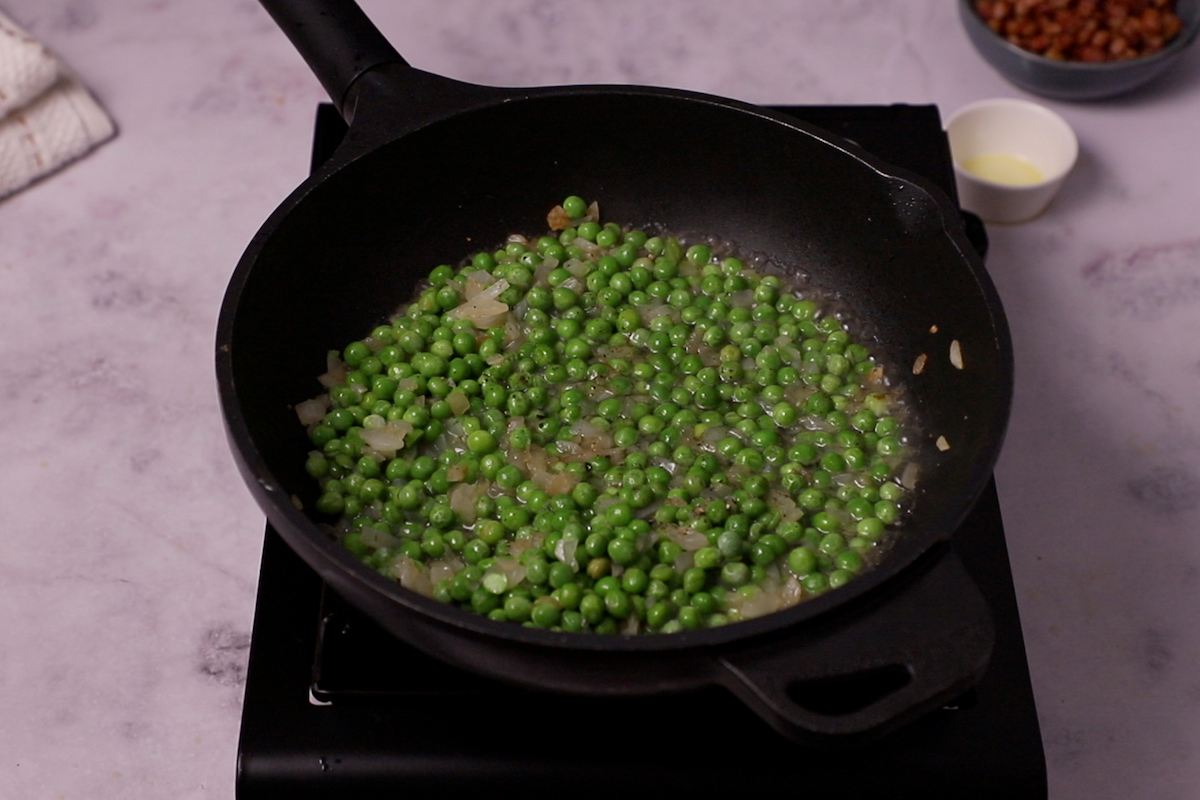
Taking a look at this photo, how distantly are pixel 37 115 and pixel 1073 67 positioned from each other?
2248 millimetres

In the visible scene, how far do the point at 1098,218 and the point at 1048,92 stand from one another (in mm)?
332

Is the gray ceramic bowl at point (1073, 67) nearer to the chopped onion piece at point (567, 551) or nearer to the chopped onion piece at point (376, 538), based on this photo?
the chopped onion piece at point (567, 551)

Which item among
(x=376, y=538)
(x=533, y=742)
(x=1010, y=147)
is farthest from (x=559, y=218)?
(x=1010, y=147)

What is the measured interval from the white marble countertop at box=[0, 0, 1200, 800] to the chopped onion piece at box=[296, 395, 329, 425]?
0.38 m

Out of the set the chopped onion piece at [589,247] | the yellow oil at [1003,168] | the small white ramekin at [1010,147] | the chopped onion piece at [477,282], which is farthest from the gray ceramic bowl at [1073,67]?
the chopped onion piece at [477,282]

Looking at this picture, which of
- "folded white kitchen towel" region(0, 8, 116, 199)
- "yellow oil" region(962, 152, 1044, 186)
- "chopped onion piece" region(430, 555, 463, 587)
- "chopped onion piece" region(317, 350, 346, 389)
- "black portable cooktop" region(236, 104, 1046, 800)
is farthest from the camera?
"yellow oil" region(962, 152, 1044, 186)

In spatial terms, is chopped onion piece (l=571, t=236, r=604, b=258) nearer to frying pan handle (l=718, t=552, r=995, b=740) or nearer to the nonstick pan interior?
the nonstick pan interior

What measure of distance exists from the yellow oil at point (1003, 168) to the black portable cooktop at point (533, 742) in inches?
52.0

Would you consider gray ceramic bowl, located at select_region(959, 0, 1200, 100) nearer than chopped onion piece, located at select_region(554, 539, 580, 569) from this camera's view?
No

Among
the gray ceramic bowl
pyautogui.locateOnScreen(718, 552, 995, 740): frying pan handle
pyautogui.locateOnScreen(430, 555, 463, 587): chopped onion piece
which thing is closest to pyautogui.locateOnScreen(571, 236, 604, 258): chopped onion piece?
pyautogui.locateOnScreen(430, 555, 463, 587): chopped onion piece

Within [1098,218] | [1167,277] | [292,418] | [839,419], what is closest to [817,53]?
[1098,218]

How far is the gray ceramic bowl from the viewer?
2.86 m

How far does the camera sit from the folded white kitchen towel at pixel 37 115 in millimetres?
2707

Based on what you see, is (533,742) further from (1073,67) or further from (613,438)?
(1073,67)
